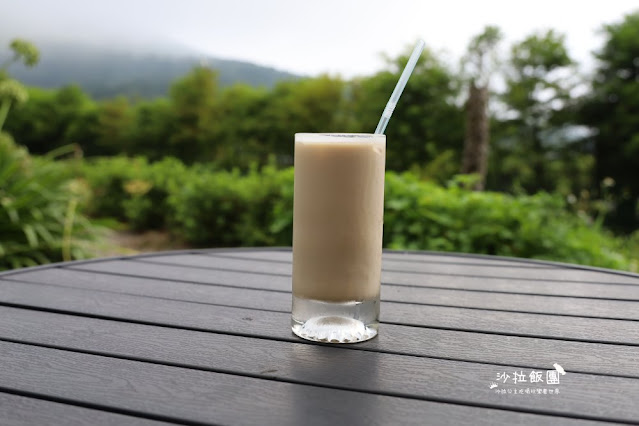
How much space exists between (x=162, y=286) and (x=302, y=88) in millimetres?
15340

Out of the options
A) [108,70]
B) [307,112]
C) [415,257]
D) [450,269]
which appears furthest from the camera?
[108,70]

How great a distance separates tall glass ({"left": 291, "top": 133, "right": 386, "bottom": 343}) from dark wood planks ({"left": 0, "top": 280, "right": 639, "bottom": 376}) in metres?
0.04

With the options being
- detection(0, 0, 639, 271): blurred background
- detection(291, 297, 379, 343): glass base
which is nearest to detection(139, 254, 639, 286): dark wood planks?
detection(291, 297, 379, 343): glass base

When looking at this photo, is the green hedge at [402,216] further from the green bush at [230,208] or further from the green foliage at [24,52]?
the green foliage at [24,52]

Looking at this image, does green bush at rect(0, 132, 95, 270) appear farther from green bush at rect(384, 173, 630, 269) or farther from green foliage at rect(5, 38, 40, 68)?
green bush at rect(384, 173, 630, 269)

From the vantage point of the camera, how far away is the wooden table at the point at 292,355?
0.54 m

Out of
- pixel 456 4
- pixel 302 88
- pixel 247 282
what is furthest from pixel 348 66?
pixel 247 282

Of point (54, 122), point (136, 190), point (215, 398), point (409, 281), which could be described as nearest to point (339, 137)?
point (215, 398)

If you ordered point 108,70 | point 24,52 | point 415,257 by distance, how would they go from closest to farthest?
point 415,257, point 24,52, point 108,70

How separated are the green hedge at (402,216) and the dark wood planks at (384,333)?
6.97ft

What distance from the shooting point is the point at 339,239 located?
753 mm

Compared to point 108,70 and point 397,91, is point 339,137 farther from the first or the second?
point 108,70

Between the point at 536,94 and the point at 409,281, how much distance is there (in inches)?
673

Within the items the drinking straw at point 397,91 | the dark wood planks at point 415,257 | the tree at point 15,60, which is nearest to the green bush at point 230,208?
the tree at point 15,60
